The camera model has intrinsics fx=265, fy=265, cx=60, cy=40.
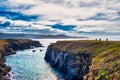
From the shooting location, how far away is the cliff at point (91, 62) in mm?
59431

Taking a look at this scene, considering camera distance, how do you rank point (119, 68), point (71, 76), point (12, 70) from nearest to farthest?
1. point (119, 68)
2. point (71, 76)
3. point (12, 70)

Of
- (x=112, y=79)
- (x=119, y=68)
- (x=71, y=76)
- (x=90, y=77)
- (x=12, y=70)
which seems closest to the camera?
(x=112, y=79)

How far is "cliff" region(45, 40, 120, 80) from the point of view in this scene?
59431 mm

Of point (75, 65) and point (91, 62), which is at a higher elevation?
point (91, 62)

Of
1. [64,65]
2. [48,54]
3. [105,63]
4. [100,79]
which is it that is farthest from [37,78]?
[48,54]

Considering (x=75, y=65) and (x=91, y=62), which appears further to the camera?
(x=75, y=65)

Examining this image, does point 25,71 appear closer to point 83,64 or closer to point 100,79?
point 83,64

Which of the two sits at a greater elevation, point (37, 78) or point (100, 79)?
point (100, 79)

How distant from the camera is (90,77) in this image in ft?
211

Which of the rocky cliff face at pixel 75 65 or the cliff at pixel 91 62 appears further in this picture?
the rocky cliff face at pixel 75 65

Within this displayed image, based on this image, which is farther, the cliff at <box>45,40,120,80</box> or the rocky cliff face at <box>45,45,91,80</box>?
the rocky cliff face at <box>45,45,91,80</box>

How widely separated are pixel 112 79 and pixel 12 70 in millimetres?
84431

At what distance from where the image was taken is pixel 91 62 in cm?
9312

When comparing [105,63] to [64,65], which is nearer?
[105,63]
